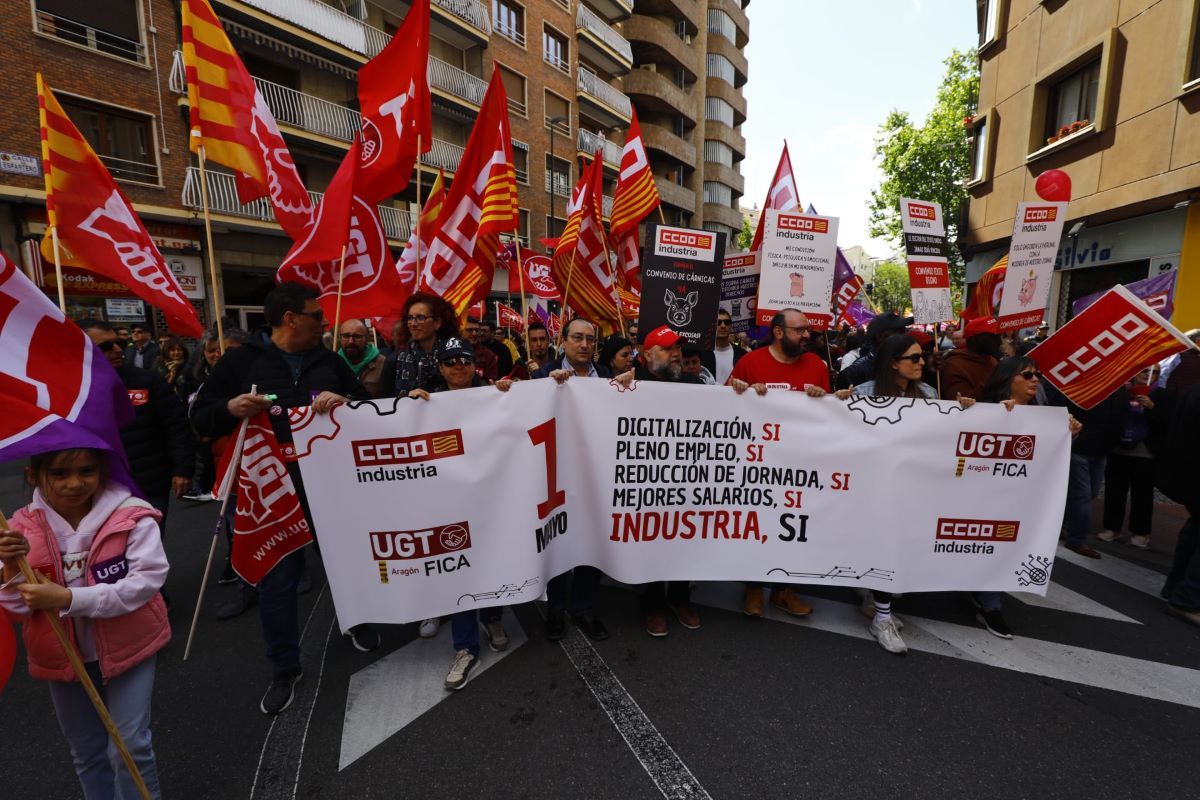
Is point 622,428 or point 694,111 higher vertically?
point 694,111

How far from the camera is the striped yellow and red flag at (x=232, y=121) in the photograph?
13.8 ft

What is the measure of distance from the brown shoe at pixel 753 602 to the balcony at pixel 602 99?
2834 cm

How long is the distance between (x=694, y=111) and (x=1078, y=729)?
130 feet

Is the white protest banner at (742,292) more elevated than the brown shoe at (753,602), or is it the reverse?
the white protest banner at (742,292)

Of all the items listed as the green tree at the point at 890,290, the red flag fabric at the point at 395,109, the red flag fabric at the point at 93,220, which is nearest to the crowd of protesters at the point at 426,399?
the red flag fabric at the point at 93,220

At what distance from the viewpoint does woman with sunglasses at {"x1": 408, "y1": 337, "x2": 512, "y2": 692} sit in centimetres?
307

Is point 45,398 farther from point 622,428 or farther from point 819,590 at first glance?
point 819,590

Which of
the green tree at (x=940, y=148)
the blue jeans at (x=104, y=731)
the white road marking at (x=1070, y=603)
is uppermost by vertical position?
the green tree at (x=940, y=148)

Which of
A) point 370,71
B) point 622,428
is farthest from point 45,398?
point 370,71

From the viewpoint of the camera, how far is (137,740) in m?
2.04

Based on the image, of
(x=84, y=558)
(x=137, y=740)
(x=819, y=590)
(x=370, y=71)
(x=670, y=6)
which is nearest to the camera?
(x=84, y=558)

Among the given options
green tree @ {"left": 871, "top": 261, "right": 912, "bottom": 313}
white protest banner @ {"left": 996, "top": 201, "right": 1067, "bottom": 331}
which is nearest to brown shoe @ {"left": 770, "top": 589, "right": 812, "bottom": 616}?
white protest banner @ {"left": 996, "top": 201, "right": 1067, "bottom": 331}

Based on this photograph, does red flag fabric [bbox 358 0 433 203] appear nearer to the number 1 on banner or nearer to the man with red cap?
the number 1 on banner

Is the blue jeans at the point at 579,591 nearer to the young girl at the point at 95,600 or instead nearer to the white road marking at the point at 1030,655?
the white road marking at the point at 1030,655
